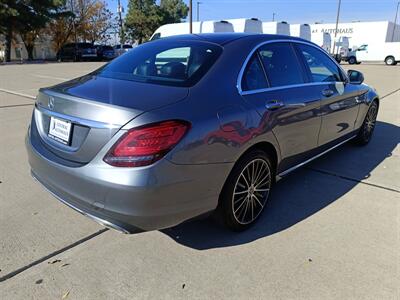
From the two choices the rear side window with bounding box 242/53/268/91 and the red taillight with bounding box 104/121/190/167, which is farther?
the rear side window with bounding box 242/53/268/91

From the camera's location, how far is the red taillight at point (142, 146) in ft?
6.90

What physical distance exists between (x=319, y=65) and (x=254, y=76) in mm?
1459

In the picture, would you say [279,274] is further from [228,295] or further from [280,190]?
[280,190]

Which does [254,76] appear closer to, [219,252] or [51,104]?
[219,252]

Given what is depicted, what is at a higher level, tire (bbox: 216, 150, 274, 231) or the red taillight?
the red taillight

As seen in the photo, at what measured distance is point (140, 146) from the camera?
6.91 ft

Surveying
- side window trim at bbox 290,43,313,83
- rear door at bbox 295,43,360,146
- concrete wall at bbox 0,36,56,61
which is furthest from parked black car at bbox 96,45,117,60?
side window trim at bbox 290,43,313,83

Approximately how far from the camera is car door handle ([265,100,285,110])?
291cm

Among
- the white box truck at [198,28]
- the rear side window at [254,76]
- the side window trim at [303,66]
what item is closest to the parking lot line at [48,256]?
the rear side window at [254,76]

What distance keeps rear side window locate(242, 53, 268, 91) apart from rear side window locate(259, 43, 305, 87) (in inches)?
3.6

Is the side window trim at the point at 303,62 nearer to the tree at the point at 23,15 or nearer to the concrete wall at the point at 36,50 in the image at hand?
the tree at the point at 23,15

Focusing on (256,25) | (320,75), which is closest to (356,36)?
(256,25)

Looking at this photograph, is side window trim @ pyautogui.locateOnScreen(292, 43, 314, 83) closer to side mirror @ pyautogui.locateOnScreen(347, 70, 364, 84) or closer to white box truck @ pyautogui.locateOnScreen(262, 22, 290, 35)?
side mirror @ pyautogui.locateOnScreen(347, 70, 364, 84)

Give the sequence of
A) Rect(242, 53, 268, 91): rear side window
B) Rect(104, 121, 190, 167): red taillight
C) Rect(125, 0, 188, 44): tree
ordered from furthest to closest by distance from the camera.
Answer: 1. Rect(125, 0, 188, 44): tree
2. Rect(242, 53, 268, 91): rear side window
3. Rect(104, 121, 190, 167): red taillight
